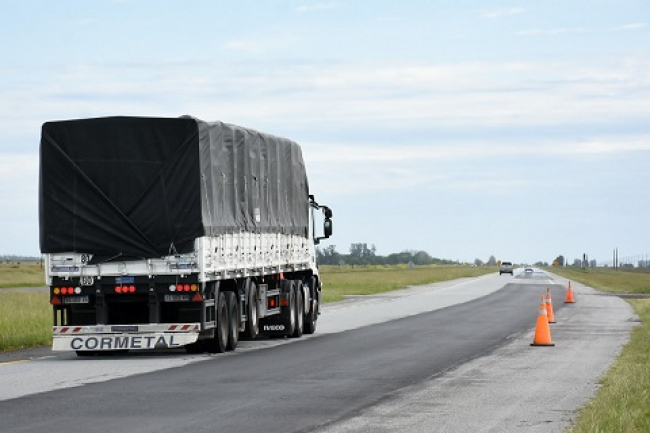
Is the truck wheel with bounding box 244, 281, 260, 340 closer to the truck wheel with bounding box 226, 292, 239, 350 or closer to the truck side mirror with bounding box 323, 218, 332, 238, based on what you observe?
the truck wheel with bounding box 226, 292, 239, 350

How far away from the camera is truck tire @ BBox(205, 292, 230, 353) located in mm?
23234

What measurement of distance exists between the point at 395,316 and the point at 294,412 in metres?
24.9

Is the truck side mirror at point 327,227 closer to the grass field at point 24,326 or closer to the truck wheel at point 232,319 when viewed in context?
the grass field at point 24,326

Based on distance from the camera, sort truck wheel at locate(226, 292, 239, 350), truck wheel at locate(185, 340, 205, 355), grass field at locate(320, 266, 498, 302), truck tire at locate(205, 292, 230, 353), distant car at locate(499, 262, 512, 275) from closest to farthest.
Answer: truck tire at locate(205, 292, 230, 353)
truck wheel at locate(185, 340, 205, 355)
truck wheel at locate(226, 292, 239, 350)
grass field at locate(320, 266, 498, 302)
distant car at locate(499, 262, 512, 275)

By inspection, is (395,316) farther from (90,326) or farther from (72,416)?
(72,416)

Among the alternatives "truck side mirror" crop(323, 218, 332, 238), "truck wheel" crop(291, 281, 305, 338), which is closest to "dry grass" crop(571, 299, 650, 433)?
"truck wheel" crop(291, 281, 305, 338)

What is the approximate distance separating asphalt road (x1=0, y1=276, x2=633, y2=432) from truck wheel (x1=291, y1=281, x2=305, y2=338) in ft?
2.17

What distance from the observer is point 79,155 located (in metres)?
22.8

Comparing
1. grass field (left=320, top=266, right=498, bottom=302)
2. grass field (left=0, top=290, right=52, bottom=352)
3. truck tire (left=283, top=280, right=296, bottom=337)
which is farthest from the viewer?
grass field (left=320, top=266, right=498, bottom=302)

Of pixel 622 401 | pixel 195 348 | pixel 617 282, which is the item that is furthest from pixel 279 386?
pixel 617 282

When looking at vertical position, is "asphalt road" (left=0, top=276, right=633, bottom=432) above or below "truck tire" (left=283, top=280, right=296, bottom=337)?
below

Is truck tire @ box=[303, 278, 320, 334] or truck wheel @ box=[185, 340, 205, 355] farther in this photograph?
truck tire @ box=[303, 278, 320, 334]

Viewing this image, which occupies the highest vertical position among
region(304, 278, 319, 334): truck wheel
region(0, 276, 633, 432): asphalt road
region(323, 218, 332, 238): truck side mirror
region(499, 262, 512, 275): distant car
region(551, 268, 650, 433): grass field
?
region(323, 218, 332, 238): truck side mirror

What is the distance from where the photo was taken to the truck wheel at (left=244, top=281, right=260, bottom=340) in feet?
83.4
